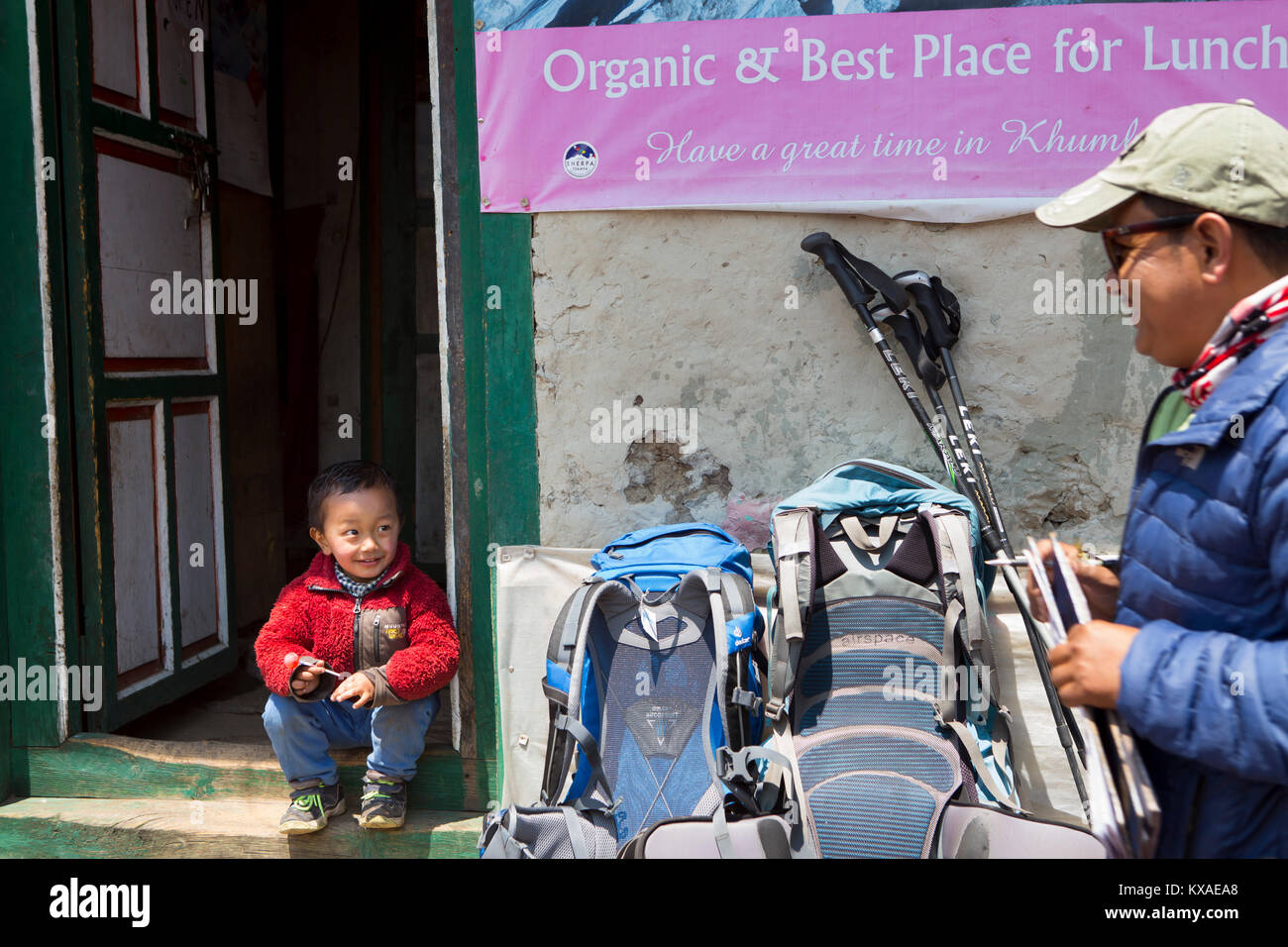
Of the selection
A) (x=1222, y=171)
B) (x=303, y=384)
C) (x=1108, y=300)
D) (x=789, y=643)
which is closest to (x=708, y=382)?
(x=789, y=643)

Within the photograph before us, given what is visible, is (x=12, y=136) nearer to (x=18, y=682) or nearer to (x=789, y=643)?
(x=18, y=682)

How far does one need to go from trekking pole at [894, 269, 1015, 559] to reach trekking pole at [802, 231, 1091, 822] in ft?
0.14

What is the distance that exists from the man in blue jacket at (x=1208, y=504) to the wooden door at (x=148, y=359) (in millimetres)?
3108

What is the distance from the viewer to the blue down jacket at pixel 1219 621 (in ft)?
3.97

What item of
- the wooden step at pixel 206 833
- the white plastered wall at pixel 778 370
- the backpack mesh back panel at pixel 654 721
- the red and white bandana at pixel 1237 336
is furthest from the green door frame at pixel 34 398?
the red and white bandana at pixel 1237 336

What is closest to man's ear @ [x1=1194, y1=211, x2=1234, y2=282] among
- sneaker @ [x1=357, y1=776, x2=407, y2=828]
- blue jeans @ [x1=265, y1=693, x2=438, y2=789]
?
blue jeans @ [x1=265, y1=693, x2=438, y2=789]

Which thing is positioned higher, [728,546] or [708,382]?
[708,382]

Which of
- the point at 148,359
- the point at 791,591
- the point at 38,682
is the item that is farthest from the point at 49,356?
the point at 791,591

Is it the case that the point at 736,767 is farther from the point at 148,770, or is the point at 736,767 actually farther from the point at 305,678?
the point at 148,770

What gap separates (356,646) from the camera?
3.00m

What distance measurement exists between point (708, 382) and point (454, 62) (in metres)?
1.21

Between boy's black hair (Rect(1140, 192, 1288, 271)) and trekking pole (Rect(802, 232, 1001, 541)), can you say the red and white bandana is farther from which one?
trekking pole (Rect(802, 232, 1001, 541))

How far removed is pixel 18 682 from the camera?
3.34 m

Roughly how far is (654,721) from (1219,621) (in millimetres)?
1570
